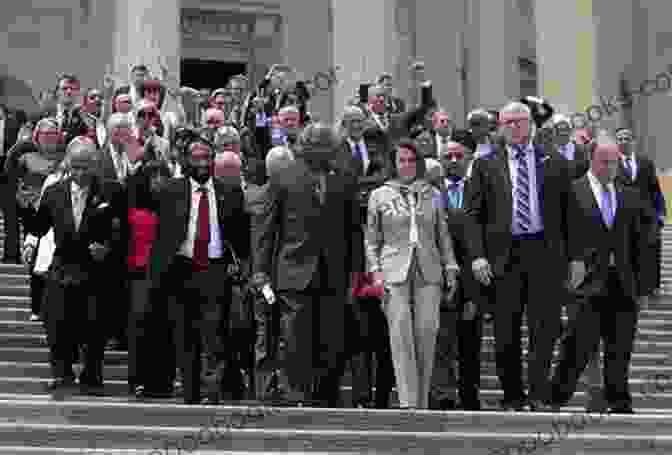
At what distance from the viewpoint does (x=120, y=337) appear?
49.7ft

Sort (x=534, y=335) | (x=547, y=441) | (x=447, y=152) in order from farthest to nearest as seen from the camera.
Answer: (x=447, y=152)
(x=534, y=335)
(x=547, y=441)

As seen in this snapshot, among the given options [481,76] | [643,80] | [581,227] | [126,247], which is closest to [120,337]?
[126,247]

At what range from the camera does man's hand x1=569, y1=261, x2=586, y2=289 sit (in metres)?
13.6

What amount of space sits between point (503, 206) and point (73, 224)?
3.66m

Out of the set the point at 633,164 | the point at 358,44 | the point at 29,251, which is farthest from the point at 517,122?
the point at 358,44

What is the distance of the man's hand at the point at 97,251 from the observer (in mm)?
13828

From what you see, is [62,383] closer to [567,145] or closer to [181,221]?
[181,221]

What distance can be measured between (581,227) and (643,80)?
71.1ft

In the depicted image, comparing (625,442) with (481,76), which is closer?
(625,442)

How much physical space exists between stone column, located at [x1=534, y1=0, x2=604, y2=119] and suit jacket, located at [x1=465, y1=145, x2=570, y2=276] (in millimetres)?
13846

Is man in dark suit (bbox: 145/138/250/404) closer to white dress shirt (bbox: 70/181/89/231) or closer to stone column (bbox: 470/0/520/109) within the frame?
white dress shirt (bbox: 70/181/89/231)

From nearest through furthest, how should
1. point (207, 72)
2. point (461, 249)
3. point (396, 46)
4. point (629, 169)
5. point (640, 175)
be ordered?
point (461, 249), point (640, 175), point (629, 169), point (396, 46), point (207, 72)

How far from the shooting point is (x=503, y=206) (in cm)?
1361

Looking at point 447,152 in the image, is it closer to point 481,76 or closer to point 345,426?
point 345,426
